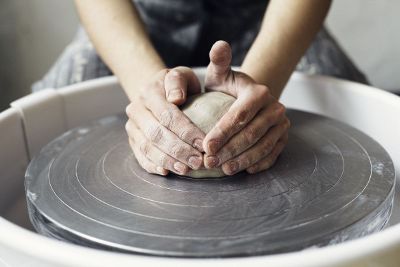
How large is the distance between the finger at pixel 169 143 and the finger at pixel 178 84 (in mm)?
47

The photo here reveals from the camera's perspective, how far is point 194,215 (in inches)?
29.0

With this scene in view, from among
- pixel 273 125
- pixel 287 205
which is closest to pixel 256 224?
pixel 287 205

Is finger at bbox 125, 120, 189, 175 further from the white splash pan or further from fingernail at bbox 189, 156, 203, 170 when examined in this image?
the white splash pan

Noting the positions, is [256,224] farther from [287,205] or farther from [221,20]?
[221,20]

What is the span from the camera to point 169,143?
783mm

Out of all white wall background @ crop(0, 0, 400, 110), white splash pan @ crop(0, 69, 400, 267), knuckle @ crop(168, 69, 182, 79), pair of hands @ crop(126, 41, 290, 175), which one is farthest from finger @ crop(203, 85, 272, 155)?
white wall background @ crop(0, 0, 400, 110)

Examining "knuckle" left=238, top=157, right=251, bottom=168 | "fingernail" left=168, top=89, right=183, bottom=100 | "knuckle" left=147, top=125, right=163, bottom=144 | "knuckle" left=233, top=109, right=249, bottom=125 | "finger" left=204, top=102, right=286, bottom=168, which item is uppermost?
"fingernail" left=168, top=89, right=183, bottom=100

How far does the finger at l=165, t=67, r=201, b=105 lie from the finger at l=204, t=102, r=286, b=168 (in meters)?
0.12

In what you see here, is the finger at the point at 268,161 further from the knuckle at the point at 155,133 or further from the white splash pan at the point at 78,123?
the white splash pan at the point at 78,123

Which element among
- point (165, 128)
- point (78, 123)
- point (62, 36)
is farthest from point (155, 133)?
point (62, 36)

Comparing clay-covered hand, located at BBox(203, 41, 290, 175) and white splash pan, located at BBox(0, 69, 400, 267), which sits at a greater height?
clay-covered hand, located at BBox(203, 41, 290, 175)

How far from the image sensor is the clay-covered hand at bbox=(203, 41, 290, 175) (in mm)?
776

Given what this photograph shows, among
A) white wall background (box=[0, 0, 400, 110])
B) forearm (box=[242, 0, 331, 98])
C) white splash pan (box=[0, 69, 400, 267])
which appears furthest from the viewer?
white wall background (box=[0, 0, 400, 110])

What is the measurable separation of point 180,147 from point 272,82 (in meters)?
0.34
